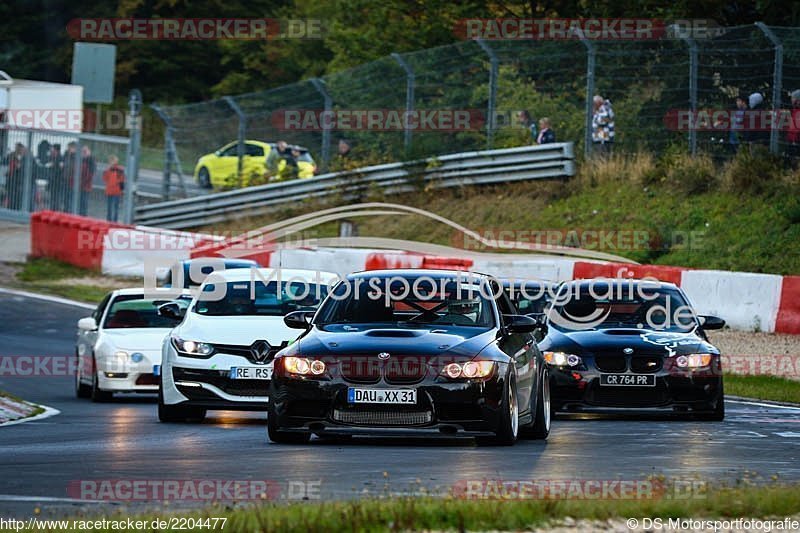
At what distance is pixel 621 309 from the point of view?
57.4ft

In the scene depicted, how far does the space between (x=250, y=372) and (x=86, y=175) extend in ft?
85.7

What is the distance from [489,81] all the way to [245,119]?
22.9 ft

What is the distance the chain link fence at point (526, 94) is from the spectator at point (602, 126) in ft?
0.54

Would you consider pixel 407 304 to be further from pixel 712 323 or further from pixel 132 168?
pixel 132 168

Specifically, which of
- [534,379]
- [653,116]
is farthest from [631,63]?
[534,379]

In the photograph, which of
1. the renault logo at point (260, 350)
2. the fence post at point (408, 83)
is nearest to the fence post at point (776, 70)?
the fence post at point (408, 83)

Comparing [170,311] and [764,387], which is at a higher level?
[170,311]

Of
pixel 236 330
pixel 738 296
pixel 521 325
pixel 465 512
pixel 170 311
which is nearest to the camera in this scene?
pixel 465 512

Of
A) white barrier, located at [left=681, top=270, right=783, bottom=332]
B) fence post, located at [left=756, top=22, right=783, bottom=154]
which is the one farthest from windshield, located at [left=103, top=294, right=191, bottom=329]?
fence post, located at [left=756, top=22, right=783, bottom=154]

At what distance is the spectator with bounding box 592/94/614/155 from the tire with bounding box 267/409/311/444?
19513 mm

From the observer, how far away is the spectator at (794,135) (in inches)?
1121

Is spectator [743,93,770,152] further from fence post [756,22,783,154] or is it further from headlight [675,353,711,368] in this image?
headlight [675,353,711,368]

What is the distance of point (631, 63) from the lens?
31406 millimetres

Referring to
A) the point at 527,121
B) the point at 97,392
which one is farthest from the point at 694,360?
the point at 527,121
